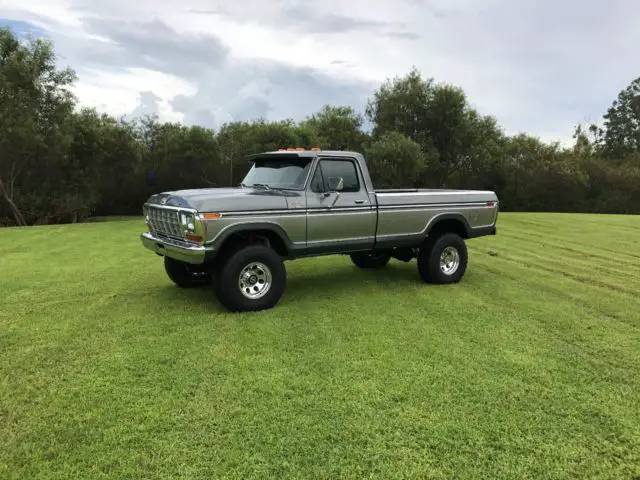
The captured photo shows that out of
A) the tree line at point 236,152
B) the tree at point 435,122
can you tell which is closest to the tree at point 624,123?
the tree line at point 236,152

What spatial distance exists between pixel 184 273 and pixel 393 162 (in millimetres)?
19872

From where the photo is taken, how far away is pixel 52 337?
5.14 m

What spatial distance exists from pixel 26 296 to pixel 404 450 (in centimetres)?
585

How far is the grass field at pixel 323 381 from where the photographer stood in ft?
10.2

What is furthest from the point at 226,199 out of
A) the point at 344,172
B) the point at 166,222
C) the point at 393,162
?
the point at 393,162

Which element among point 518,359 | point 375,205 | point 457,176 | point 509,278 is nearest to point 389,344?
point 518,359

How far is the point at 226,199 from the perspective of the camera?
5691 mm

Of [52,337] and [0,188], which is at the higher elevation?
[0,188]

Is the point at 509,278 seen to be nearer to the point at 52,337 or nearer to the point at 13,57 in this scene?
the point at 52,337

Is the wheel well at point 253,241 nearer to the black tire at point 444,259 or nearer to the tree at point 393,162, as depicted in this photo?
the black tire at point 444,259

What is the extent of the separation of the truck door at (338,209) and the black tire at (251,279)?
2.02 feet

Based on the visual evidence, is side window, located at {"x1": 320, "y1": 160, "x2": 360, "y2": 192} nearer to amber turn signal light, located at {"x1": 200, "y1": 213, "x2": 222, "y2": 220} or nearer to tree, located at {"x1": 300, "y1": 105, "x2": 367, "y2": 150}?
amber turn signal light, located at {"x1": 200, "y1": 213, "x2": 222, "y2": 220}

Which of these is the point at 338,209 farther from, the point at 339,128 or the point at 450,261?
the point at 339,128

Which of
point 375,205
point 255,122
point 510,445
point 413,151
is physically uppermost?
point 255,122
